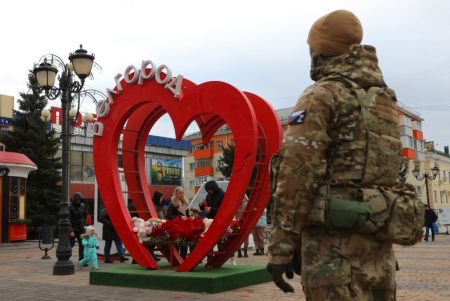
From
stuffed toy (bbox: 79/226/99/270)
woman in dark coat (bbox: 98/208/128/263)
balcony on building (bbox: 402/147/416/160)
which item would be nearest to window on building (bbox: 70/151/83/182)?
balcony on building (bbox: 402/147/416/160)

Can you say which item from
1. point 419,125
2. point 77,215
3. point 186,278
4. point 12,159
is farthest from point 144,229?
point 419,125

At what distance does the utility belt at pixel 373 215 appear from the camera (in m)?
2.78

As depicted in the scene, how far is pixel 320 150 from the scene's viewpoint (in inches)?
111

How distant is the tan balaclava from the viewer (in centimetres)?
315

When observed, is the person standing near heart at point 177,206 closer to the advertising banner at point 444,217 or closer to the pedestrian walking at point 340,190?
the pedestrian walking at point 340,190

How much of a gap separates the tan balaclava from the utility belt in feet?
2.97

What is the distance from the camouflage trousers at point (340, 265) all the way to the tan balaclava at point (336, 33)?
1.11m

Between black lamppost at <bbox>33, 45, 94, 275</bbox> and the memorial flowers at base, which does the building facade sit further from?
the memorial flowers at base

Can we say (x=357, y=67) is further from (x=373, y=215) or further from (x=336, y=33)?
(x=373, y=215)

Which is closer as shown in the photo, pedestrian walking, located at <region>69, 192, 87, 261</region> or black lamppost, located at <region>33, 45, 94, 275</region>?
black lamppost, located at <region>33, 45, 94, 275</region>

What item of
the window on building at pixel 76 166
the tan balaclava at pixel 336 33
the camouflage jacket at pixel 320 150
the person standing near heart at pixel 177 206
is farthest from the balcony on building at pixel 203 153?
the camouflage jacket at pixel 320 150

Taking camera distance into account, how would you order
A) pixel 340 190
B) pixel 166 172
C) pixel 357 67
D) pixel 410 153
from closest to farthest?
pixel 340 190
pixel 357 67
pixel 166 172
pixel 410 153

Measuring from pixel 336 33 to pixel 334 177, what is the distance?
899 millimetres

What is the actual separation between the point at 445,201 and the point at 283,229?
2956 inches
